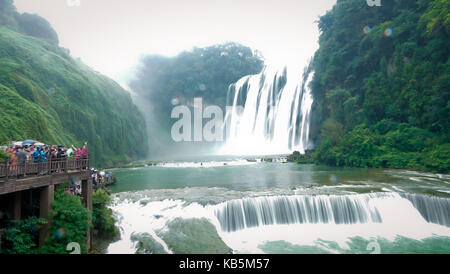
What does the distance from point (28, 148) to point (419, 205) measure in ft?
58.1

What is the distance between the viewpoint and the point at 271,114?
5253 centimetres

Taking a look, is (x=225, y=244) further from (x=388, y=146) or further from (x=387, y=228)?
(x=388, y=146)

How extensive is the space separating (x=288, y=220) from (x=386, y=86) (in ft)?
92.5

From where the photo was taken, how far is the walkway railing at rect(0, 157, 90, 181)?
701 centimetres

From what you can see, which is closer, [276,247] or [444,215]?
[276,247]

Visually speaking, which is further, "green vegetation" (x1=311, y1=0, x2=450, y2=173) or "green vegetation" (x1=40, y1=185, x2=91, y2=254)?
"green vegetation" (x1=311, y1=0, x2=450, y2=173)

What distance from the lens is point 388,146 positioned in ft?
91.1

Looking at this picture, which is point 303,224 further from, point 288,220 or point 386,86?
point 386,86

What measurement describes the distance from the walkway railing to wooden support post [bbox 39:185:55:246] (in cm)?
51

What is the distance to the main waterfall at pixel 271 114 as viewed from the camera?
45.4 m

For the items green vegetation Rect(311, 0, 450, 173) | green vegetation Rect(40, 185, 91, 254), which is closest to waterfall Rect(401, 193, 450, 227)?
green vegetation Rect(311, 0, 450, 173)

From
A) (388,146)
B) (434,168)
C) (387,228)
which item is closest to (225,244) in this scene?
(387,228)
